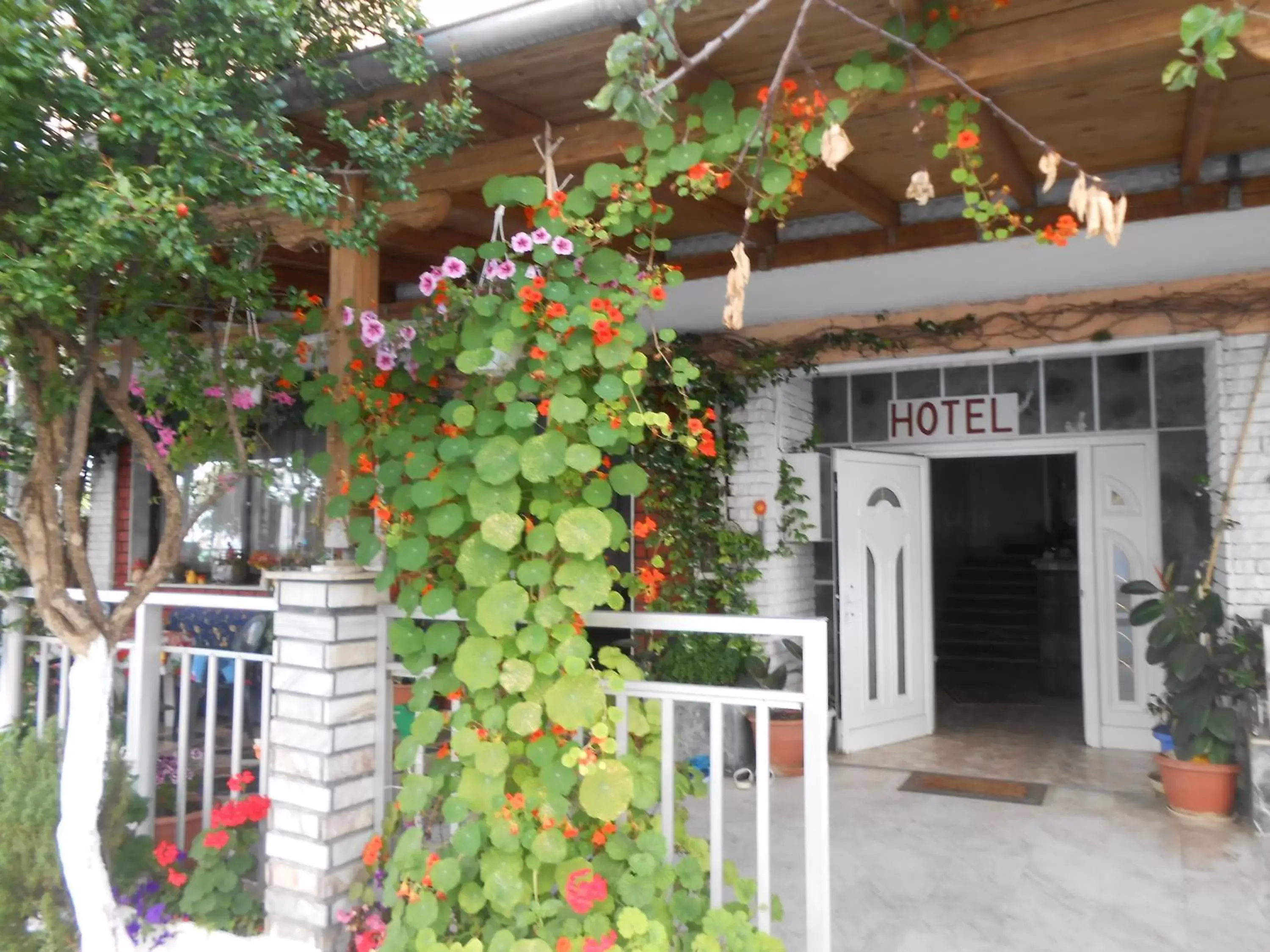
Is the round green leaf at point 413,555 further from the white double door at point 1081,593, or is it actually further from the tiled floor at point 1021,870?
the white double door at point 1081,593

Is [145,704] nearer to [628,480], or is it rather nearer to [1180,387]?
[628,480]

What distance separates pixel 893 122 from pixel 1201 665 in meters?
2.74

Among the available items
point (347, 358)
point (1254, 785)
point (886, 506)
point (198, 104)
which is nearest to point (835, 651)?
point (886, 506)

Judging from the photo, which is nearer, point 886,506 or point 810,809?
point 810,809

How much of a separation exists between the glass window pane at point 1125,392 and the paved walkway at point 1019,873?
194 cm

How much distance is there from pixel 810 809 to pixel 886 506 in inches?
136

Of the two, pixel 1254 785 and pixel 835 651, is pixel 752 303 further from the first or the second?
pixel 1254 785

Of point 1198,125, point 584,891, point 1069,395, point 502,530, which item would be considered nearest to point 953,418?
point 1069,395

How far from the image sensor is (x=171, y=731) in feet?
16.8

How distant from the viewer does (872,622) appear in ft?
17.5

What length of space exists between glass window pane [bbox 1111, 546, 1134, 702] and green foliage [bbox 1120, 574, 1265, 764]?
93 centimetres

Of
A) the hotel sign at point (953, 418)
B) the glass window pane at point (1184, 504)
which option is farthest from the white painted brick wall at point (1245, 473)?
the hotel sign at point (953, 418)

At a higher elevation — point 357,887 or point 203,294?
point 203,294

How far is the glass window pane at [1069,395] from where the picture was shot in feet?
16.6
